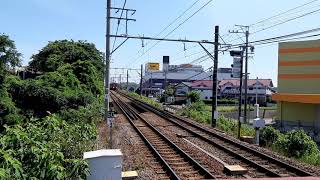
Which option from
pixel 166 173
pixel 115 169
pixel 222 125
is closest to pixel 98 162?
pixel 115 169

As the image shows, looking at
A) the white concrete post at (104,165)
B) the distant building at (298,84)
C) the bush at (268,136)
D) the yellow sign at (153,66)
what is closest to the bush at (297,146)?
the bush at (268,136)

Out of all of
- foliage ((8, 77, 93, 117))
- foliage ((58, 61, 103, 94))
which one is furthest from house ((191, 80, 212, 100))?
foliage ((8, 77, 93, 117))

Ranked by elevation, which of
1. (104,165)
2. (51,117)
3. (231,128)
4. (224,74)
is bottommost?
(231,128)

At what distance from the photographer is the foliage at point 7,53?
2881 cm

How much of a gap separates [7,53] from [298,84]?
1062 inches

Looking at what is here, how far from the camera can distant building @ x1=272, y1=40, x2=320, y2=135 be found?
39875mm

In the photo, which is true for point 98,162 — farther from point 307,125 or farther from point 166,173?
point 307,125

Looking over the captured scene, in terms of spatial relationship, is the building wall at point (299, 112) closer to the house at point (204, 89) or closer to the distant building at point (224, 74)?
the house at point (204, 89)

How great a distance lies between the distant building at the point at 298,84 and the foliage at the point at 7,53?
24065mm

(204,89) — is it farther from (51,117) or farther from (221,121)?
(51,117)

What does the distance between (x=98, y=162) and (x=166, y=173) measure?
4877mm

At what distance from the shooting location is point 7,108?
2575cm

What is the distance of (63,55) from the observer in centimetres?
5025

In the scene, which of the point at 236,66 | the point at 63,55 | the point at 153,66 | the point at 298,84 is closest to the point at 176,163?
→ the point at 236,66
